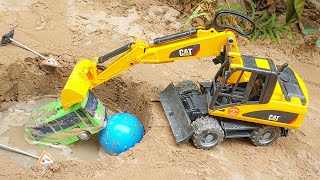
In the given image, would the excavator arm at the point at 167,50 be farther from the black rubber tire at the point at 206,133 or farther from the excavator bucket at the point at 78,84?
the black rubber tire at the point at 206,133

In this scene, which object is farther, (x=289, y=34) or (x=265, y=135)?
(x=289, y=34)

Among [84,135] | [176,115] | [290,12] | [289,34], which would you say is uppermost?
[290,12]

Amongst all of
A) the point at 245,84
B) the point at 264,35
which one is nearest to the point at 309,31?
the point at 264,35

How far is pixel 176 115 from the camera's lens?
661cm

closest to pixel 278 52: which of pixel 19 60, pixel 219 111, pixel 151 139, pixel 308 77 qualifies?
pixel 308 77

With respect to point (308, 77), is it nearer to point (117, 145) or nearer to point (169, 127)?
point (169, 127)

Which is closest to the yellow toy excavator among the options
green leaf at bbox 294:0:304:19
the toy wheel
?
the toy wheel

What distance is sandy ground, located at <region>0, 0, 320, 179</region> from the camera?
6.13 meters

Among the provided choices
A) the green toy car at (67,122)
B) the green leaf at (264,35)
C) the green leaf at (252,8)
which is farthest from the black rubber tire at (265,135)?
the green leaf at (252,8)

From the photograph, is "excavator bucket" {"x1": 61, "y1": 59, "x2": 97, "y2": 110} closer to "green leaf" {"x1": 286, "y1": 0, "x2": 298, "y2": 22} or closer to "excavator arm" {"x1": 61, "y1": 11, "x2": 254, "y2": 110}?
"excavator arm" {"x1": 61, "y1": 11, "x2": 254, "y2": 110}

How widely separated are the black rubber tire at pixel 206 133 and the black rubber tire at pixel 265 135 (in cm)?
49

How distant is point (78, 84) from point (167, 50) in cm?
123

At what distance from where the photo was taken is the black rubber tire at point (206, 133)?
6.24 m

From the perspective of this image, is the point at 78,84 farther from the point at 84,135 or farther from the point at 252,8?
the point at 252,8
